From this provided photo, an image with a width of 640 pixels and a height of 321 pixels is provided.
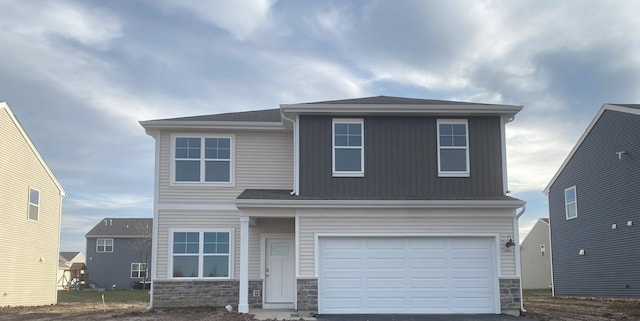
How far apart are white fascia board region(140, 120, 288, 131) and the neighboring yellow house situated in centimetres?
622

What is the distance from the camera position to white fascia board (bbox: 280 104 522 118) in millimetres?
16281

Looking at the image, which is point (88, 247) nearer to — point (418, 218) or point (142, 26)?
point (142, 26)

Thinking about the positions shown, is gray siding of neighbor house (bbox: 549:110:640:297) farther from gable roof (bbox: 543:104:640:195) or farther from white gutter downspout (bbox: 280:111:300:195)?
white gutter downspout (bbox: 280:111:300:195)

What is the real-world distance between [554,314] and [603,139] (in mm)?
9333

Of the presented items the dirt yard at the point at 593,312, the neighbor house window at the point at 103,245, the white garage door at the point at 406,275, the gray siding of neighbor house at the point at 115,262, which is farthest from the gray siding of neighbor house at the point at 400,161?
the neighbor house window at the point at 103,245

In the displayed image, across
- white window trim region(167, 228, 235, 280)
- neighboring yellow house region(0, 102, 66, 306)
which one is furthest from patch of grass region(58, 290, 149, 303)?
white window trim region(167, 228, 235, 280)

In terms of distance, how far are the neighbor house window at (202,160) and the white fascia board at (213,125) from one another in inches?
17.1

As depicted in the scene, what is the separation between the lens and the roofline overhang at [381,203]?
1540 cm

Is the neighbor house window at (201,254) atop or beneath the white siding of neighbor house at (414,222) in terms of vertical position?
beneath

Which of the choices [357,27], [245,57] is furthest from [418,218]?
[245,57]

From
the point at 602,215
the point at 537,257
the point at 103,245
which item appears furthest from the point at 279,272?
the point at 103,245

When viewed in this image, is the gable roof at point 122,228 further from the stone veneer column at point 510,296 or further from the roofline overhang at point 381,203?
the stone veneer column at point 510,296

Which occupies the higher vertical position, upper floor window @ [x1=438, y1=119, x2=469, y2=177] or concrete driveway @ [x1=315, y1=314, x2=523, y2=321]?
upper floor window @ [x1=438, y1=119, x2=469, y2=177]

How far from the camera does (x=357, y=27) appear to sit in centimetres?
1689
